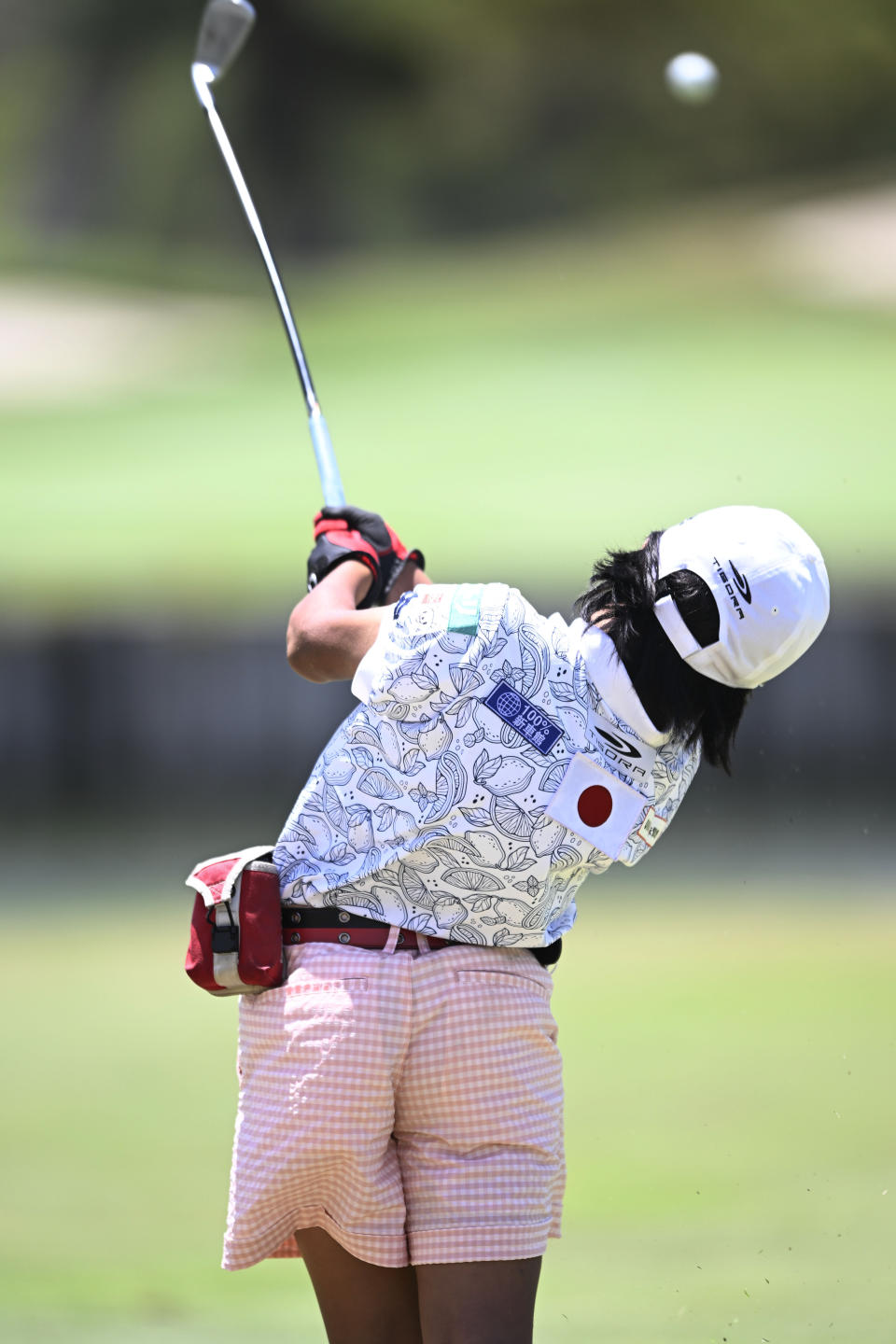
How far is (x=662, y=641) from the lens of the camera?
141cm

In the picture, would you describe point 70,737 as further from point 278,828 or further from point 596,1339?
point 596,1339

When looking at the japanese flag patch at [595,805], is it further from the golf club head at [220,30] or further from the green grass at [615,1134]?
the golf club head at [220,30]

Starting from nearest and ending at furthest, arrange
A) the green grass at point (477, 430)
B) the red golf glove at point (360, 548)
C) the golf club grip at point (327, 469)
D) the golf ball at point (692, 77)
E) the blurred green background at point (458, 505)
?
the red golf glove at point (360, 548)
the golf club grip at point (327, 469)
the blurred green background at point (458, 505)
the green grass at point (477, 430)
the golf ball at point (692, 77)

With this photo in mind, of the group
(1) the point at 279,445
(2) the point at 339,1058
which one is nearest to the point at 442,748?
(2) the point at 339,1058

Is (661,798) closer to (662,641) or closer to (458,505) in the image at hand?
(662,641)

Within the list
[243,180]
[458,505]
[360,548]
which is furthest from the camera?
[458,505]

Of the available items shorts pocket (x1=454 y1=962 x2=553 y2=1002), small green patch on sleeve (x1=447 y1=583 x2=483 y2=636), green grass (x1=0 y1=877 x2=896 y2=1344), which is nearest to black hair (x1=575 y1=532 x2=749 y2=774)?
small green patch on sleeve (x1=447 y1=583 x2=483 y2=636)

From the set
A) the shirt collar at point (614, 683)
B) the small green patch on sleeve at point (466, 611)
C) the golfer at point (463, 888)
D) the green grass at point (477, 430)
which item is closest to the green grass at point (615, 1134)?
the golfer at point (463, 888)

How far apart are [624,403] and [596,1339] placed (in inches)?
348

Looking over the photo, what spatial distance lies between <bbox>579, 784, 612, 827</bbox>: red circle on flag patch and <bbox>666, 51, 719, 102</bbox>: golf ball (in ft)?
39.3

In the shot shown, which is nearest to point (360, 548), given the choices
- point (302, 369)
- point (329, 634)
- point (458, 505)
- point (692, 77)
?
point (329, 634)

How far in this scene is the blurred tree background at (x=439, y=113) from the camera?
1233cm

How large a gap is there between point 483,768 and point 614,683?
5.3 inches

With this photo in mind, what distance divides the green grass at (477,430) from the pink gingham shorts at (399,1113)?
6.59 meters
